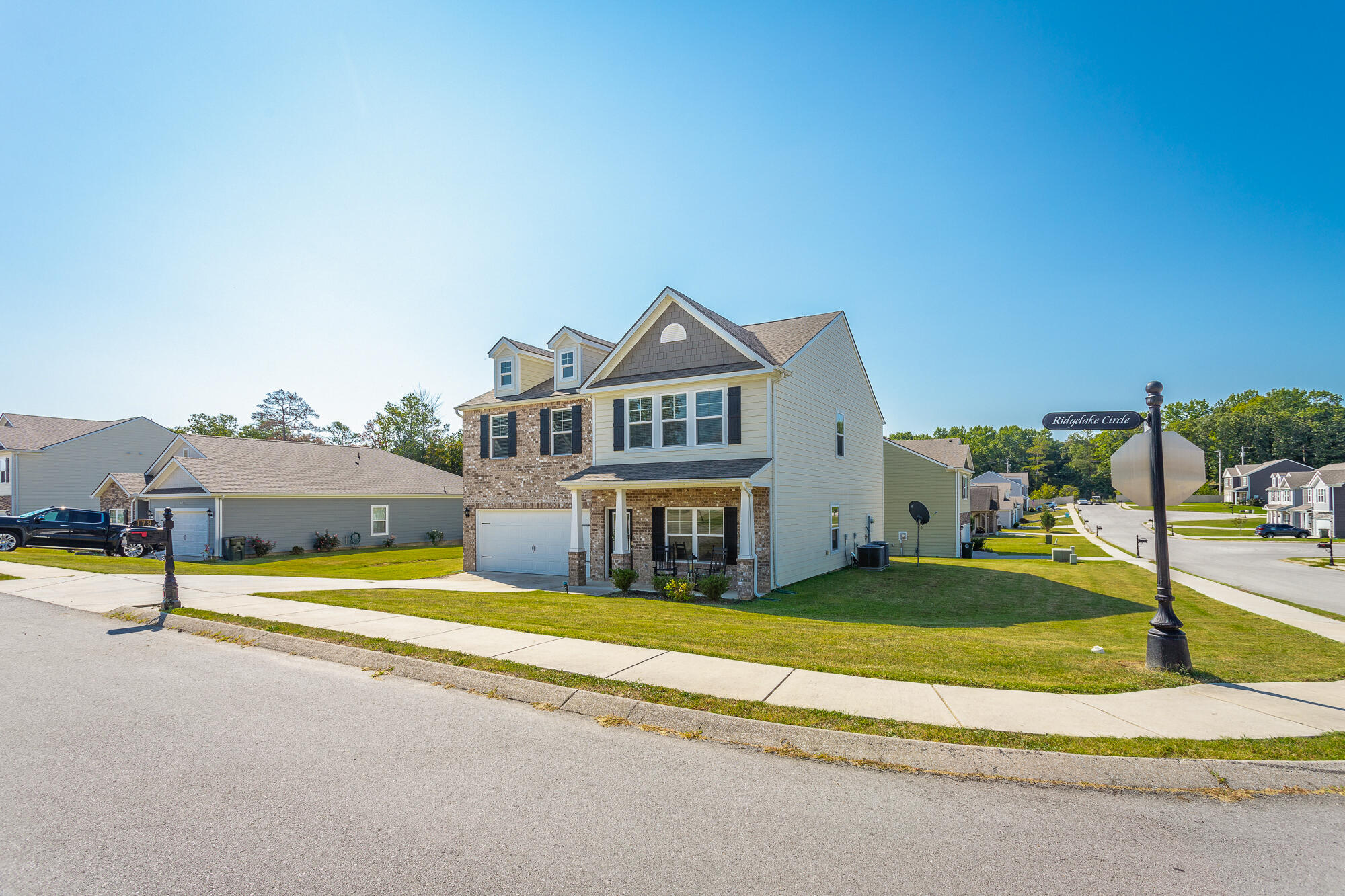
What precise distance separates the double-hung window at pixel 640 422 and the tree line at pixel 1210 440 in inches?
3390

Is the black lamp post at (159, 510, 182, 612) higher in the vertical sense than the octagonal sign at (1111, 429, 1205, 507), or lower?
lower

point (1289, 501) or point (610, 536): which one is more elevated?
point (610, 536)

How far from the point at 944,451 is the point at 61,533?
133 feet

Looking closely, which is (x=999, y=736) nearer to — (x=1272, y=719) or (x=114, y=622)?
(x=1272, y=719)

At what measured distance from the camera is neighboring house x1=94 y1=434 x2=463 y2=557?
27.6m

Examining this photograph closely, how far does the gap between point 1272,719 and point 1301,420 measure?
126 meters

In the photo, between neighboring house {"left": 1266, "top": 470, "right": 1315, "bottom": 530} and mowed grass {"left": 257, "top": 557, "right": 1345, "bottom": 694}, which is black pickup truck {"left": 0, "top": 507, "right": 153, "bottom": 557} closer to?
mowed grass {"left": 257, "top": 557, "right": 1345, "bottom": 694}

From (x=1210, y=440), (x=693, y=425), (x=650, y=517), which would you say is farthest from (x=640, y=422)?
(x=1210, y=440)

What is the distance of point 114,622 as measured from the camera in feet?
34.9

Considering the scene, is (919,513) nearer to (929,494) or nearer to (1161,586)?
(929,494)

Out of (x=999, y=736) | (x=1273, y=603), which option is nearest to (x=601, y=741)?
(x=999, y=736)

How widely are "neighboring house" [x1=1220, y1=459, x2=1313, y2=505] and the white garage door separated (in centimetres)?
7907

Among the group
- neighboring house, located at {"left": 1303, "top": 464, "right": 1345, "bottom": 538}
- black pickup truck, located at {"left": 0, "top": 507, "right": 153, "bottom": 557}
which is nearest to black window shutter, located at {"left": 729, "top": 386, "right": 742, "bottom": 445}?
black pickup truck, located at {"left": 0, "top": 507, "right": 153, "bottom": 557}

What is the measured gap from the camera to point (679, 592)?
15844 mm
